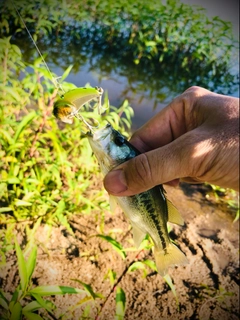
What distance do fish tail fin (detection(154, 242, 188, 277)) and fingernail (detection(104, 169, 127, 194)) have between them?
586 millimetres

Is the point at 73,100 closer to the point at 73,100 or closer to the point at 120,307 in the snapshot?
the point at 73,100

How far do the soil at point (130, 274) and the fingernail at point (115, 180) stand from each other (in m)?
0.89

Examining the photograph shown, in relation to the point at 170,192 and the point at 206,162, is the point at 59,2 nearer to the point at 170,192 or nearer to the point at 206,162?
the point at 170,192

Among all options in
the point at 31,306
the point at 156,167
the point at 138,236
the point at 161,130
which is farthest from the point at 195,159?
the point at 31,306

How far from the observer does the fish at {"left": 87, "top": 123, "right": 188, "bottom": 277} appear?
1.56 m

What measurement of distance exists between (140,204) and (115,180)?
0.79 feet

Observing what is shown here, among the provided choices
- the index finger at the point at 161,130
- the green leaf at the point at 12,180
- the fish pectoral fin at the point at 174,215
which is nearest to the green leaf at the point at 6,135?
the green leaf at the point at 12,180

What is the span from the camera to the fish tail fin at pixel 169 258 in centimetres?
186

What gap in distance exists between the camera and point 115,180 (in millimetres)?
1631

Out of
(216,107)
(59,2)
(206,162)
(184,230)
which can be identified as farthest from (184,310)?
(59,2)

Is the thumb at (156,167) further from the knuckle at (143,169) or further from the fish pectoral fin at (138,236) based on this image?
the fish pectoral fin at (138,236)

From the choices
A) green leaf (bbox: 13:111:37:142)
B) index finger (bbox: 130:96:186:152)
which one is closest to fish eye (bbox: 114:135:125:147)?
index finger (bbox: 130:96:186:152)

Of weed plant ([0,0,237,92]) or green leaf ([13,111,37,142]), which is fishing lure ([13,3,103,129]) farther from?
weed plant ([0,0,237,92])

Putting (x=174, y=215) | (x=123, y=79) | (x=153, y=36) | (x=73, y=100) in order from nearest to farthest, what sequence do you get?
(x=73, y=100) → (x=174, y=215) → (x=123, y=79) → (x=153, y=36)
